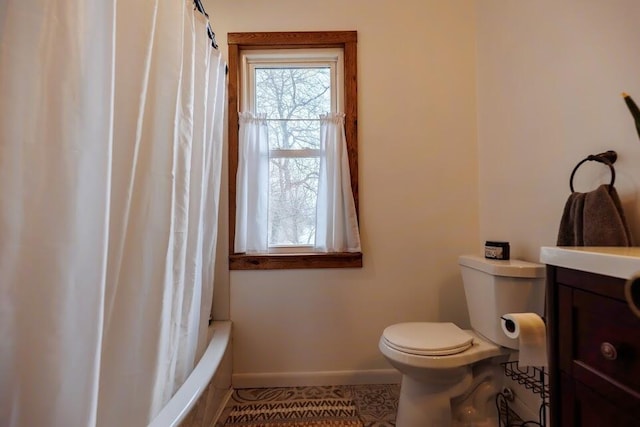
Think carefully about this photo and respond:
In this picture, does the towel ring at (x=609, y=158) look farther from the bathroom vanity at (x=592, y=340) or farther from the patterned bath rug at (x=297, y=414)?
the patterned bath rug at (x=297, y=414)

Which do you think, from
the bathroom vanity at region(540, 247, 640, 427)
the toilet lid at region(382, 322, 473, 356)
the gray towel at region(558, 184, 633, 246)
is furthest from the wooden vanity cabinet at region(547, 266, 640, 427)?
the toilet lid at region(382, 322, 473, 356)

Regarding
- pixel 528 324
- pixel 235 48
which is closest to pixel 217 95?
pixel 235 48

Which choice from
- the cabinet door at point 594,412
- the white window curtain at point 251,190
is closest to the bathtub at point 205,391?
the white window curtain at point 251,190

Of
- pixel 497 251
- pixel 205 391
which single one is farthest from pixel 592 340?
pixel 205 391

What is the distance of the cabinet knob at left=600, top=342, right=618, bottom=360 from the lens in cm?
54

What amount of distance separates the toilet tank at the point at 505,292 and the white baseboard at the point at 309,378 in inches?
27.5

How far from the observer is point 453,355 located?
118 centimetres

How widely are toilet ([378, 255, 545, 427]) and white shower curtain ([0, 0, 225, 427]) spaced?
3.14ft

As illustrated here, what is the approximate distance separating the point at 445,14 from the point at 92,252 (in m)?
2.15

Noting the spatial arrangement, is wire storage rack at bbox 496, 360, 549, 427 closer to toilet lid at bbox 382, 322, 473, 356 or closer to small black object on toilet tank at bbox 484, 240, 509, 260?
→ toilet lid at bbox 382, 322, 473, 356

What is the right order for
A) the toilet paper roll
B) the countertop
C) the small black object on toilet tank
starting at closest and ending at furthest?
the countertop < the toilet paper roll < the small black object on toilet tank

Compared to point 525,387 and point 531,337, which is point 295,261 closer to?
point 531,337

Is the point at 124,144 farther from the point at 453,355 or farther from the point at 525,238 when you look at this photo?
the point at 525,238

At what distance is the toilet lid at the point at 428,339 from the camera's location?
119cm
